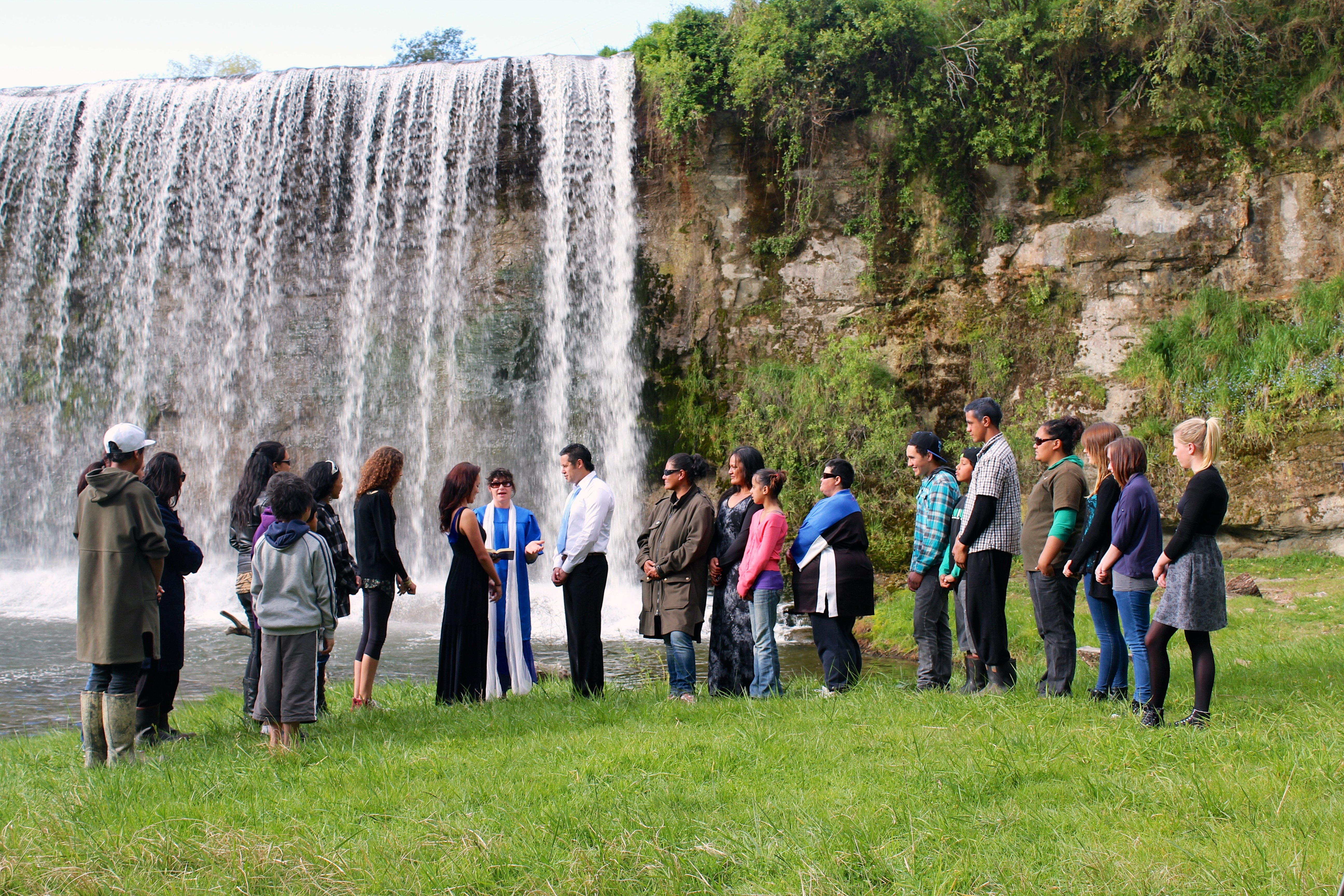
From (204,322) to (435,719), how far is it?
13.6m

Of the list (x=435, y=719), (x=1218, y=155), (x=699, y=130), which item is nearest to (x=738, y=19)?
(x=699, y=130)

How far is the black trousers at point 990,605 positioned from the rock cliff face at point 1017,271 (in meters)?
8.79

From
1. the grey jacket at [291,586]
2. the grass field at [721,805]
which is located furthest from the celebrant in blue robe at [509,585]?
the grey jacket at [291,586]

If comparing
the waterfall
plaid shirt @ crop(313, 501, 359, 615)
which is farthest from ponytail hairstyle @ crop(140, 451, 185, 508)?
the waterfall

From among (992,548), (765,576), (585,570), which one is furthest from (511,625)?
(992,548)

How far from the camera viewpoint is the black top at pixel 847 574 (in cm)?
639

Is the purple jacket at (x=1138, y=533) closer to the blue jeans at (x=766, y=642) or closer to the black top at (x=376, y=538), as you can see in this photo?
the blue jeans at (x=766, y=642)

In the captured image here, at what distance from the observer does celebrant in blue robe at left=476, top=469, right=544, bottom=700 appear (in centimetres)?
659

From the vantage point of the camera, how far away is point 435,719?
5.71 metres

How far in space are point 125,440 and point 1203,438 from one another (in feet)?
18.4

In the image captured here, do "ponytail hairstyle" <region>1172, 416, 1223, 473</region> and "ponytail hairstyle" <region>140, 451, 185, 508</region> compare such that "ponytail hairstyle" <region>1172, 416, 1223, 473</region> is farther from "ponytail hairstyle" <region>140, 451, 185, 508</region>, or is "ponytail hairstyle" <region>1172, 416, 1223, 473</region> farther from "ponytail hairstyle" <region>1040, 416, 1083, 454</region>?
"ponytail hairstyle" <region>140, 451, 185, 508</region>

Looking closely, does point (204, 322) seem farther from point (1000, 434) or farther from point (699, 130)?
point (1000, 434)

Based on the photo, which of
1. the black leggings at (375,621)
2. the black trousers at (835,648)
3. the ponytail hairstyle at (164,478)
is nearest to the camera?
the ponytail hairstyle at (164,478)

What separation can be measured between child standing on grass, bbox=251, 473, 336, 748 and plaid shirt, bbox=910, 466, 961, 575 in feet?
12.3
